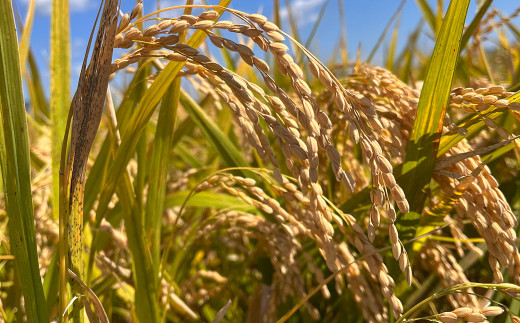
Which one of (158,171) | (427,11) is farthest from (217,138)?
(427,11)

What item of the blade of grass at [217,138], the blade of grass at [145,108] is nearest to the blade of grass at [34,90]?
the blade of grass at [217,138]

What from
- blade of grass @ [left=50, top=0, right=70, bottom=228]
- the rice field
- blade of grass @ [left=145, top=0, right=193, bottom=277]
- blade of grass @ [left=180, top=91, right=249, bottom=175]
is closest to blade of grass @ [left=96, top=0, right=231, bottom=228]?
the rice field

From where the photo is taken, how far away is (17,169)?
26.5 inches

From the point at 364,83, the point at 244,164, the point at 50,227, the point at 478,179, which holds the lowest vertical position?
the point at 50,227

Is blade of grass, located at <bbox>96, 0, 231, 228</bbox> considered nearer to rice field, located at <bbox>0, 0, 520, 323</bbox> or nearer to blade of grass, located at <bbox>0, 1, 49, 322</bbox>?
rice field, located at <bbox>0, 0, 520, 323</bbox>

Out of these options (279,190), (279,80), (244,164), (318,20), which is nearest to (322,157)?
(244,164)

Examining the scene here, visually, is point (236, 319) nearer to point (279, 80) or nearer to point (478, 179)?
point (478, 179)

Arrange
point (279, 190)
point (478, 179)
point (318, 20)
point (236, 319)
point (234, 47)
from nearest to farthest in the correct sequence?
point (234, 47) → point (478, 179) → point (279, 190) → point (236, 319) → point (318, 20)

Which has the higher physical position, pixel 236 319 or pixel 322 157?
pixel 322 157

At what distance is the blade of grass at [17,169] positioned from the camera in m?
0.66

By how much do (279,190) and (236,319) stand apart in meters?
0.71

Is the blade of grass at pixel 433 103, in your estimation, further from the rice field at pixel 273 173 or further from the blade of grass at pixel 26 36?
the blade of grass at pixel 26 36

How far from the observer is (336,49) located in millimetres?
3113

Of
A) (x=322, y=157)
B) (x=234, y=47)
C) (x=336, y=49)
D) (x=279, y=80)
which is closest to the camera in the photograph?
(x=234, y=47)
